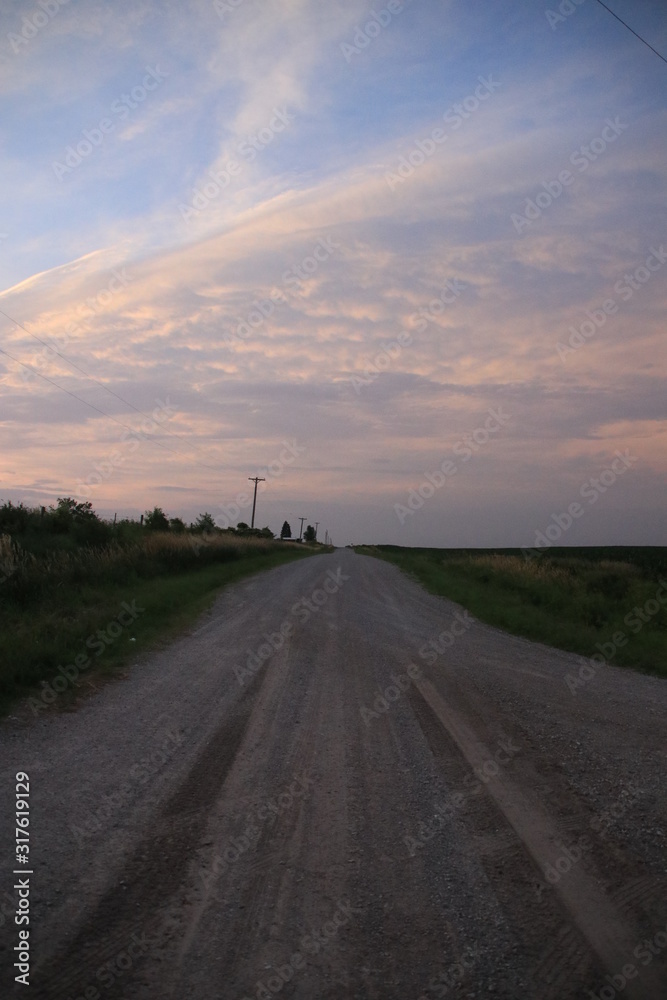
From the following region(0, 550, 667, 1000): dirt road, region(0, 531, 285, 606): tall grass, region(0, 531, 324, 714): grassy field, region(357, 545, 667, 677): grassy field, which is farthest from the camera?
region(0, 531, 285, 606): tall grass

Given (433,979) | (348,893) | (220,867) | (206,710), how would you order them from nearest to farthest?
1. (433,979)
2. (348,893)
3. (220,867)
4. (206,710)

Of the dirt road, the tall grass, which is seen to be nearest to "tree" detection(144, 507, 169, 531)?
the tall grass

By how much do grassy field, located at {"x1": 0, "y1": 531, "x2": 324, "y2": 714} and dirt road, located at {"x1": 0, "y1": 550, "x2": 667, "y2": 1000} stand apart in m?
0.84

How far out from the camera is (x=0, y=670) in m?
7.30

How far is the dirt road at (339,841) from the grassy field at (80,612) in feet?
2.75

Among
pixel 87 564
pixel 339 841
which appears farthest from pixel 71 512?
pixel 339 841

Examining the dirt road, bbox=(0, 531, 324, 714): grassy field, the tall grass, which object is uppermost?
the tall grass

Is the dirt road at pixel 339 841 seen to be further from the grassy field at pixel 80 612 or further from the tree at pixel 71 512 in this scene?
the tree at pixel 71 512

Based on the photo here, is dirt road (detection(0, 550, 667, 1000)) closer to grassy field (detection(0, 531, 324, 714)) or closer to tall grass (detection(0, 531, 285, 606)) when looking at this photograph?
grassy field (detection(0, 531, 324, 714))

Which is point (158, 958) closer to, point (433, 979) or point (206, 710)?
point (433, 979)

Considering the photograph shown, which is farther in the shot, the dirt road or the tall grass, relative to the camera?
the tall grass

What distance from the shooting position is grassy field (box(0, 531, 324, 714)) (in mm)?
7699

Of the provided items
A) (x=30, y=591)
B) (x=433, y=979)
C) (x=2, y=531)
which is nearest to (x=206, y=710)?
(x=433, y=979)

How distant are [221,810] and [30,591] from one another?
31.7 ft
